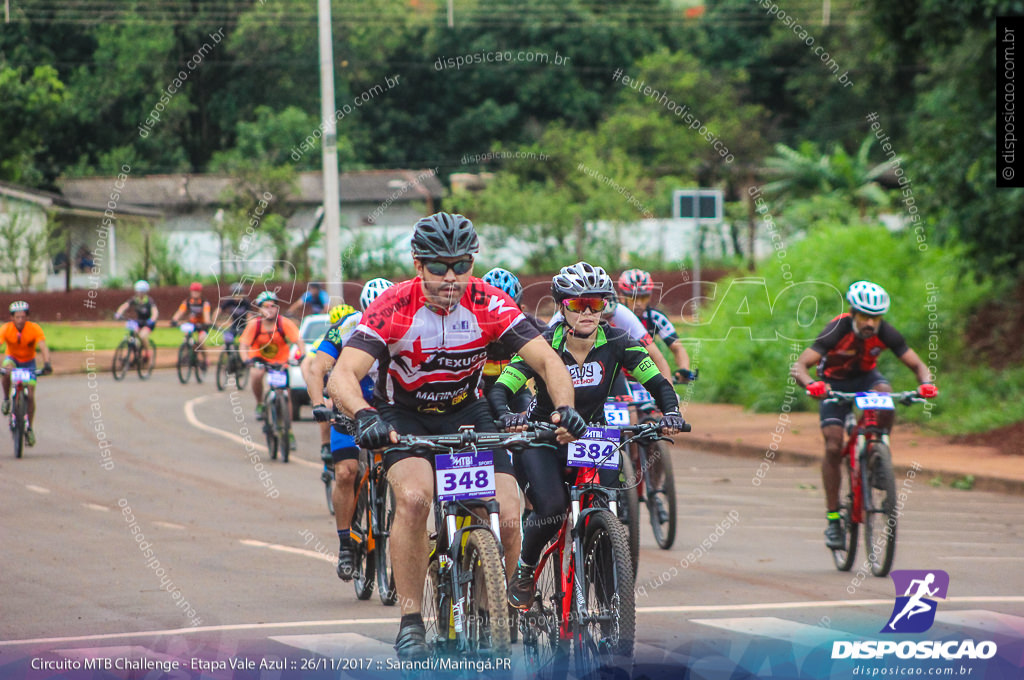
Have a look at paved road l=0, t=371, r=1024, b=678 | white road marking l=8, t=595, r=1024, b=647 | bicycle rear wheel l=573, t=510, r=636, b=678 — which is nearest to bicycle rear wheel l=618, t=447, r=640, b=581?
paved road l=0, t=371, r=1024, b=678

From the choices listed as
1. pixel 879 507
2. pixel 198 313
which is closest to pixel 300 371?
pixel 198 313

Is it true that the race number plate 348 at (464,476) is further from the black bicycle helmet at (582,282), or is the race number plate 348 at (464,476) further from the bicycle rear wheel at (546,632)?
the black bicycle helmet at (582,282)

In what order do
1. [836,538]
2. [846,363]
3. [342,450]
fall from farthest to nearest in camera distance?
[846,363], [836,538], [342,450]

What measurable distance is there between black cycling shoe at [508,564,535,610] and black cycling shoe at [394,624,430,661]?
0.95 meters

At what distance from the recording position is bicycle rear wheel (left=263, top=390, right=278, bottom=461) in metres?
17.0

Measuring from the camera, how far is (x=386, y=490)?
27.8 ft

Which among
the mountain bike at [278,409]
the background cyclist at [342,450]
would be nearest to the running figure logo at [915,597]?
the background cyclist at [342,450]

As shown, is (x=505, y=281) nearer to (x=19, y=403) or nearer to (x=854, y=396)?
(x=854, y=396)

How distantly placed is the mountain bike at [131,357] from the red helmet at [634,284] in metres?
19.5

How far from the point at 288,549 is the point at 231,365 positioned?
1597 centimetres

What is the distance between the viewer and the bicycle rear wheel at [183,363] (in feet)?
95.3

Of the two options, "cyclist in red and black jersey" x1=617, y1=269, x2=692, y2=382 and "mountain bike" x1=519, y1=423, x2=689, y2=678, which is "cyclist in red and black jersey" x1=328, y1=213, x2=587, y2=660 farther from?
"cyclist in red and black jersey" x1=617, y1=269, x2=692, y2=382

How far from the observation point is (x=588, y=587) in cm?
624

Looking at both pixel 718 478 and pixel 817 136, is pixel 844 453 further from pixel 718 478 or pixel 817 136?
pixel 817 136
